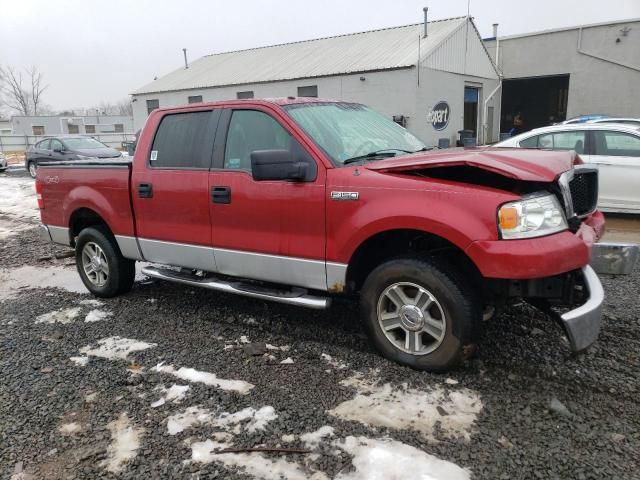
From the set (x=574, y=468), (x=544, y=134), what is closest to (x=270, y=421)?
(x=574, y=468)

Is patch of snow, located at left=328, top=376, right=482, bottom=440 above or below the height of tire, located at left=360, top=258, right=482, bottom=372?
below

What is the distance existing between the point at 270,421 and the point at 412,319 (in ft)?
3.87

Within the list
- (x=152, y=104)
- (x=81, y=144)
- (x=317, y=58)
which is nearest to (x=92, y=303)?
(x=81, y=144)

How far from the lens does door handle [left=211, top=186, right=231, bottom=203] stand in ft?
14.1

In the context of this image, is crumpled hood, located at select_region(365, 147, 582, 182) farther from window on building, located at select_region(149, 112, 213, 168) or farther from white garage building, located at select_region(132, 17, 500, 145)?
white garage building, located at select_region(132, 17, 500, 145)

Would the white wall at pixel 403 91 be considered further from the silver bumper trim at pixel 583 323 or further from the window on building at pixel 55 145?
the silver bumper trim at pixel 583 323

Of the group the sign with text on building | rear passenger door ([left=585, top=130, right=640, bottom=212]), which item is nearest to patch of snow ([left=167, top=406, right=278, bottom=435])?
rear passenger door ([left=585, top=130, right=640, bottom=212])

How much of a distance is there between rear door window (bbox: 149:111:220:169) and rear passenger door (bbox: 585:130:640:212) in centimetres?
668

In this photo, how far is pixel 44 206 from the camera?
604 centimetres

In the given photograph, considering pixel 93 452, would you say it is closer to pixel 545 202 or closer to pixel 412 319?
pixel 412 319

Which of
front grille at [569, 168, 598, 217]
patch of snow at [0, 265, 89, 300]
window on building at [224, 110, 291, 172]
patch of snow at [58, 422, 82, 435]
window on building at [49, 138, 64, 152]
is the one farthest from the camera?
window on building at [49, 138, 64, 152]

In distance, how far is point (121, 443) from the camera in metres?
3.00

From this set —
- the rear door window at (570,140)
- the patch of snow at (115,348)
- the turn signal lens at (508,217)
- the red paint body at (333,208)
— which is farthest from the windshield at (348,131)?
the rear door window at (570,140)

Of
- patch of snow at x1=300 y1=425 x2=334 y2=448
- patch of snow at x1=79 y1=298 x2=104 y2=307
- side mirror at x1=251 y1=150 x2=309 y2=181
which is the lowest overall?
patch of snow at x1=79 y1=298 x2=104 y2=307
